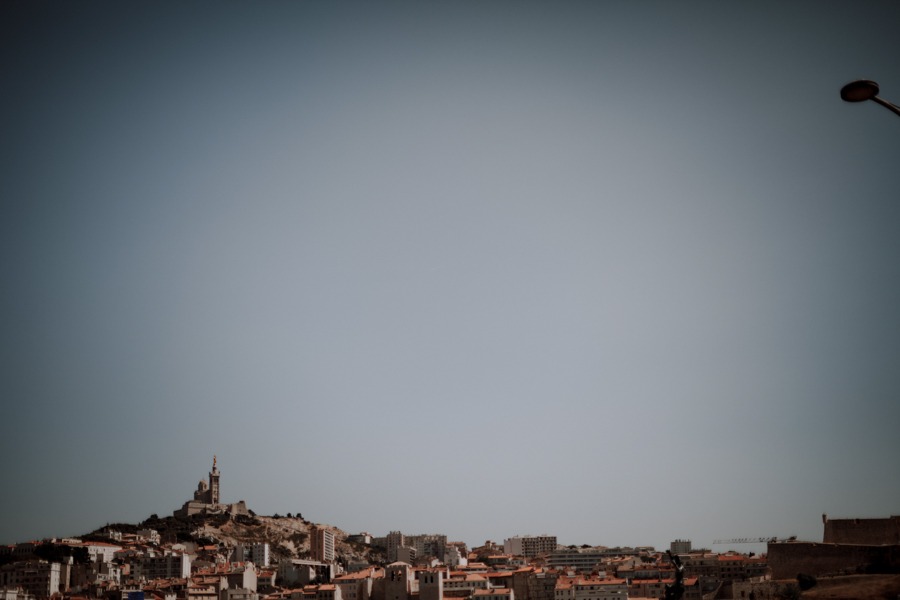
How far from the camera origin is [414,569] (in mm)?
55312

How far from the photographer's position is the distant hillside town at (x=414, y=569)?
3741 cm

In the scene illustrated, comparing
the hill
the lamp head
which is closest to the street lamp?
the lamp head

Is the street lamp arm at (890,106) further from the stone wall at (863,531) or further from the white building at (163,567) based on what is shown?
the white building at (163,567)

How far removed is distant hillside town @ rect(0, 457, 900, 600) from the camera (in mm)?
37406

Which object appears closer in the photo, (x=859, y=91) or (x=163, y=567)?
(x=859, y=91)

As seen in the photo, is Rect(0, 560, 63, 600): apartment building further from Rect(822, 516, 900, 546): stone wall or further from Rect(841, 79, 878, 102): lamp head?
Rect(841, 79, 878, 102): lamp head

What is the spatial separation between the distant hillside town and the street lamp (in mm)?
9950

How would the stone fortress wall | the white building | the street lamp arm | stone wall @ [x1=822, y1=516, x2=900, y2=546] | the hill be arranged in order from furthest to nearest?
the hill
the white building
stone wall @ [x1=822, y1=516, x2=900, y2=546]
the stone fortress wall
the street lamp arm

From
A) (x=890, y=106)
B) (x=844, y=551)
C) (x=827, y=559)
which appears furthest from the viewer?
(x=827, y=559)

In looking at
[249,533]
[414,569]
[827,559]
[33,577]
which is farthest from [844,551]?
[249,533]

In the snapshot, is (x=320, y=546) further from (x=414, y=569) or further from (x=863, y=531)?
(x=863, y=531)

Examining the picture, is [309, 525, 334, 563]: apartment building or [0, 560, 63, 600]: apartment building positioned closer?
[0, 560, 63, 600]: apartment building

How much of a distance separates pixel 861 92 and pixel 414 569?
52.5 m

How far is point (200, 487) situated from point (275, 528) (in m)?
16.6
